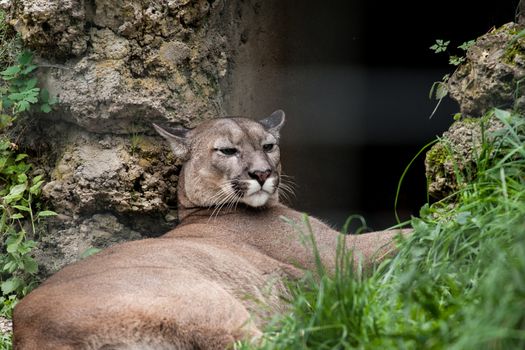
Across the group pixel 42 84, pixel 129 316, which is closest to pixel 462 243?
pixel 129 316

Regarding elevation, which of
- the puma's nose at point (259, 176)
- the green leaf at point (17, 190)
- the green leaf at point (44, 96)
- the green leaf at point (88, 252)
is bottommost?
the green leaf at point (88, 252)

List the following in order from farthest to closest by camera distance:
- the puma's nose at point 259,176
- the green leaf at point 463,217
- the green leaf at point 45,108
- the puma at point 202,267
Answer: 1. the green leaf at point 45,108
2. the puma's nose at point 259,176
3. the green leaf at point 463,217
4. the puma at point 202,267

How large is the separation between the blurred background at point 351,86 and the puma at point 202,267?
87cm

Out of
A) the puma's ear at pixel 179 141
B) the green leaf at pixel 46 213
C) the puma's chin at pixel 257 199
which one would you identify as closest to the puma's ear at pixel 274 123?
the puma's ear at pixel 179 141

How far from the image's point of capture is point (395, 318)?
3.12 m

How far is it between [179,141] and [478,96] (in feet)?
6.31

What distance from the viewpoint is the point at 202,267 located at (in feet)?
14.6

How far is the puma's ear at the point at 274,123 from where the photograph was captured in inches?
224

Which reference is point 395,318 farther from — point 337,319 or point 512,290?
point 512,290

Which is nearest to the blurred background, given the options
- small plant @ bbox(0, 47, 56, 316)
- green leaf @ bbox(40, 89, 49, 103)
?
green leaf @ bbox(40, 89, 49, 103)

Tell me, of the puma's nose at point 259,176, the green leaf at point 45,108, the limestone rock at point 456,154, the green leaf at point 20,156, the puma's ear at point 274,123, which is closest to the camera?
the limestone rock at point 456,154

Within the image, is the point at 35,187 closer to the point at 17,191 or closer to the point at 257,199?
the point at 17,191

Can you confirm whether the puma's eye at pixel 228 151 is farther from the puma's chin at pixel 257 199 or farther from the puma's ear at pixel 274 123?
the puma's ear at pixel 274 123

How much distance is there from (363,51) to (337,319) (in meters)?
4.48
